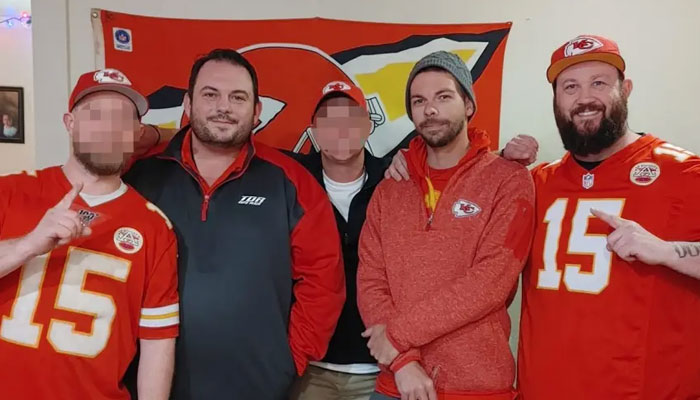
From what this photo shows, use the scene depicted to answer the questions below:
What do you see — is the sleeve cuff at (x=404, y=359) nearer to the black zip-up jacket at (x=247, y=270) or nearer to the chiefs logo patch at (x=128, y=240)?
the black zip-up jacket at (x=247, y=270)

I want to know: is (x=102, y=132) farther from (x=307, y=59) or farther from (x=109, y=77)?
(x=307, y=59)

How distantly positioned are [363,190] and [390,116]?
22.2 inches

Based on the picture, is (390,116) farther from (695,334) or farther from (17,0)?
(17,0)

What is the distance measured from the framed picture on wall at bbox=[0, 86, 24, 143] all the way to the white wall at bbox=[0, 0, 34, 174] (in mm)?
30

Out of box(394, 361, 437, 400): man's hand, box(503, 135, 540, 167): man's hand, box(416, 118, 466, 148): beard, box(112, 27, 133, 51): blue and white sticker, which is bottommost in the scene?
box(394, 361, 437, 400): man's hand

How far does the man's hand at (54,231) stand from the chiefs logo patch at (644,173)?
1.46 m

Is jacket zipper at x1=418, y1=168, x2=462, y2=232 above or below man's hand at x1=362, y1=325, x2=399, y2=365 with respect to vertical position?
above

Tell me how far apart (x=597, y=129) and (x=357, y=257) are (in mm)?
871

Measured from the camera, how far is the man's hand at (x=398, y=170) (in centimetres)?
176

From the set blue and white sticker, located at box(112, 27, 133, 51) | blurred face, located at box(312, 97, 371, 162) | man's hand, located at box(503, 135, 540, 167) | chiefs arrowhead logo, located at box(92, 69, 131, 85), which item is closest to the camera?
A: chiefs arrowhead logo, located at box(92, 69, 131, 85)

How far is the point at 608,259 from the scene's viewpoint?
1.50 metres

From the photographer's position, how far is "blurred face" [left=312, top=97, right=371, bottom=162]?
1.89 m

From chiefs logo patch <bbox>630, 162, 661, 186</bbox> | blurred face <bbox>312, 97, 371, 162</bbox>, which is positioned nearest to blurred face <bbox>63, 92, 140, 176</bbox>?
blurred face <bbox>312, 97, 371, 162</bbox>

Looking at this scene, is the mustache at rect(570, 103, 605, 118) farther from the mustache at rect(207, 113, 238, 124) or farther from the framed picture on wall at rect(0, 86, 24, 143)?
the framed picture on wall at rect(0, 86, 24, 143)
